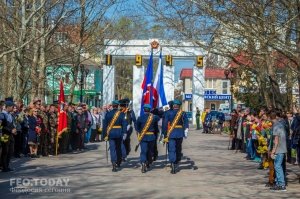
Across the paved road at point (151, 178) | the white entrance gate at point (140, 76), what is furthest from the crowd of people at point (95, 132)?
the white entrance gate at point (140, 76)

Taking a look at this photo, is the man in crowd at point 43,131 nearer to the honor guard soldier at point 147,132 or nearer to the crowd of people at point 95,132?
the crowd of people at point 95,132

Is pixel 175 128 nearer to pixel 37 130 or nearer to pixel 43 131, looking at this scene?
pixel 37 130

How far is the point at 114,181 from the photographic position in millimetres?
13531

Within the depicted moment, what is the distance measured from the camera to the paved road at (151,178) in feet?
38.5

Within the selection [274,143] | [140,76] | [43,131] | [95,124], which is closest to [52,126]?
[43,131]

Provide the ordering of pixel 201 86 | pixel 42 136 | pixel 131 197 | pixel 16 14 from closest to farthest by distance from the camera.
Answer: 1. pixel 131 197
2. pixel 42 136
3. pixel 16 14
4. pixel 201 86

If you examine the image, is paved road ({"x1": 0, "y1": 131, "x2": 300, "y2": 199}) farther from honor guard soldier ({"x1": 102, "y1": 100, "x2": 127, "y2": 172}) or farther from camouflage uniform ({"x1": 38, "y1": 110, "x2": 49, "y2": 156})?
camouflage uniform ({"x1": 38, "y1": 110, "x2": 49, "y2": 156})

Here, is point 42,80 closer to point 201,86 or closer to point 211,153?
point 211,153

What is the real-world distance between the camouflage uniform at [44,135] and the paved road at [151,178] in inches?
22.9

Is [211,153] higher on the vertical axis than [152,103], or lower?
Answer: lower

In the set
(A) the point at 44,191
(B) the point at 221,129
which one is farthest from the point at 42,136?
(B) the point at 221,129

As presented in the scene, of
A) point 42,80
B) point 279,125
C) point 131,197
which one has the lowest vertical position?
point 131,197

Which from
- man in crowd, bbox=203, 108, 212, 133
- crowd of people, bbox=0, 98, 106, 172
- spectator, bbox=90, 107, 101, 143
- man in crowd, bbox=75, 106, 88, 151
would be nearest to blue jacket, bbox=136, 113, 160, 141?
crowd of people, bbox=0, 98, 106, 172

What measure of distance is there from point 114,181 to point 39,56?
1424 cm
